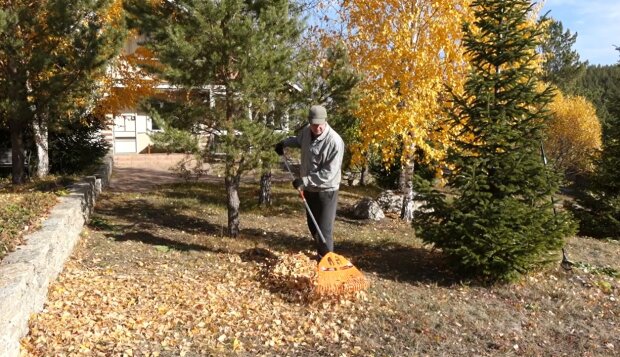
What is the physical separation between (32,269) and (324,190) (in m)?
2.99

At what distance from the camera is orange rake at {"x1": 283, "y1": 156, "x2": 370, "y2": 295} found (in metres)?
5.21

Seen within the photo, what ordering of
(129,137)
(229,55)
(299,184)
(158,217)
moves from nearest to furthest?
(299,184) < (229,55) < (158,217) < (129,137)

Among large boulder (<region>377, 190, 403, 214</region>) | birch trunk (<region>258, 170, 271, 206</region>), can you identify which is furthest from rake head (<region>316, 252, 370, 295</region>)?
large boulder (<region>377, 190, 403, 214</region>)

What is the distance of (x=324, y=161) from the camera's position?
5754 mm

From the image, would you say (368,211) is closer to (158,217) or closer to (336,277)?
(158,217)

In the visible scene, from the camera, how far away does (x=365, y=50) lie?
955cm

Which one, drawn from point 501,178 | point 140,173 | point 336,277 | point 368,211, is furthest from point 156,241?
point 140,173

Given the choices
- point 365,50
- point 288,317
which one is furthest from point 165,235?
point 365,50

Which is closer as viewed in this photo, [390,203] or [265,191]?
[265,191]

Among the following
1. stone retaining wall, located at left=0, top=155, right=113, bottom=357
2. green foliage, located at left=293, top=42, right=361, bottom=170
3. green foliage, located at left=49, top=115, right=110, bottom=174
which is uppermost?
green foliage, located at left=293, top=42, right=361, bottom=170

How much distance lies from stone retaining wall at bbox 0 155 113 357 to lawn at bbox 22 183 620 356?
152 millimetres

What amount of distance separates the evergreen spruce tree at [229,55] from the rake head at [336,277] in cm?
169

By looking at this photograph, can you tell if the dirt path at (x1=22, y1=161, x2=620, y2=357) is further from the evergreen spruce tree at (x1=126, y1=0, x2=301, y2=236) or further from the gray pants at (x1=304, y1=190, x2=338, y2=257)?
the evergreen spruce tree at (x1=126, y1=0, x2=301, y2=236)

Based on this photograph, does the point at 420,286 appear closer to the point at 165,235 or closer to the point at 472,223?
the point at 472,223
